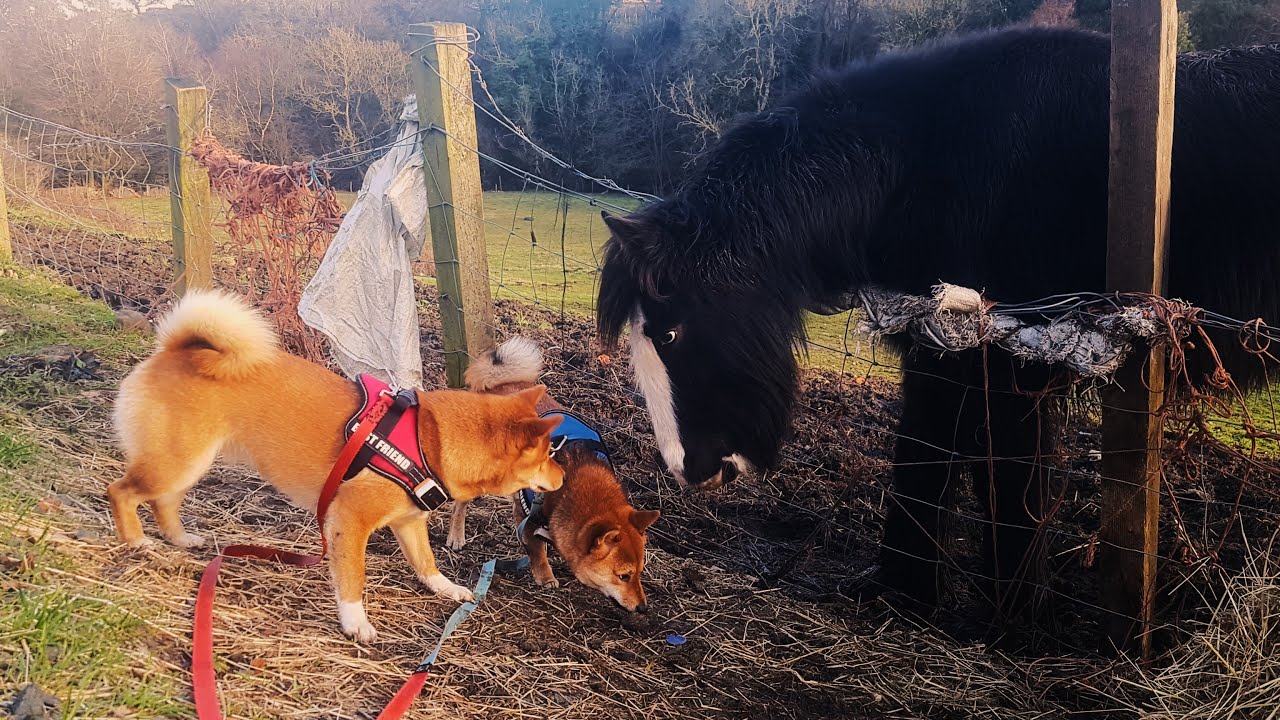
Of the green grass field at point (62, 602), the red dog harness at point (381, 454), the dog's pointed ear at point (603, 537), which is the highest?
the red dog harness at point (381, 454)

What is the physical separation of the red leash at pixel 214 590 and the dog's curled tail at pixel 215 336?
465mm

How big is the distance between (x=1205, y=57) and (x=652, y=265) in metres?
2.33

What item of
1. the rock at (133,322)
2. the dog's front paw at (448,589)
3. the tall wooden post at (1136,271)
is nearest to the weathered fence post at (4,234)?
the rock at (133,322)

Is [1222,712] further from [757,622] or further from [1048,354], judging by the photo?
[757,622]

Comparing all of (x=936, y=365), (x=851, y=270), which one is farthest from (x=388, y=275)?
(x=936, y=365)

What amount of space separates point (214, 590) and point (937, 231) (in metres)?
2.80

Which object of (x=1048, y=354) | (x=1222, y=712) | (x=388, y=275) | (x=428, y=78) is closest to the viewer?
(x=1222, y=712)

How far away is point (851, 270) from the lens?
11.0 ft

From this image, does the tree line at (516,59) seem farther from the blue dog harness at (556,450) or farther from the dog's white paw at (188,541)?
the dog's white paw at (188,541)

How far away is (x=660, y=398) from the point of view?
10.4 feet

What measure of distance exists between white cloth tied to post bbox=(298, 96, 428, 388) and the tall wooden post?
9.69 feet

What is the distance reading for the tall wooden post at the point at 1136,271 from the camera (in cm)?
246

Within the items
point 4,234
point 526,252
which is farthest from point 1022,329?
point 526,252

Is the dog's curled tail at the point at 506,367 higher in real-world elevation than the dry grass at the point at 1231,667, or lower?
higher
